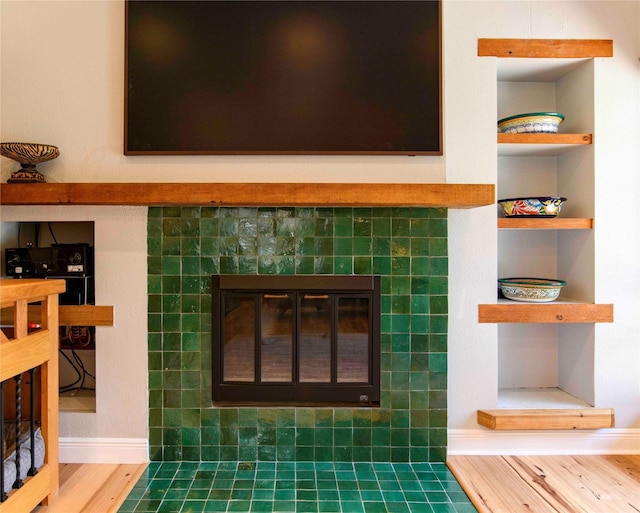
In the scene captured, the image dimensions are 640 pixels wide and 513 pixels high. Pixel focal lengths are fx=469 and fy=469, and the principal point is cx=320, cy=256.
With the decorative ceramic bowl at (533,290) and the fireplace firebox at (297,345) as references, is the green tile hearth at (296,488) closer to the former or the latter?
the fireplace firebox at (297,345)

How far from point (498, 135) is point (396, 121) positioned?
1.74 ft

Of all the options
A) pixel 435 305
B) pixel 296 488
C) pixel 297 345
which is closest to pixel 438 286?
pixel 435 305

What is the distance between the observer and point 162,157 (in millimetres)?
2205

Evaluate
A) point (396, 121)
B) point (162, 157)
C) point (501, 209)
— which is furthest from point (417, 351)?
point (162, 157)

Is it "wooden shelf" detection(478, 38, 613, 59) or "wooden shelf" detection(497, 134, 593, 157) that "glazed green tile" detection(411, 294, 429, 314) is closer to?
"wooden shelf" detection(497, 134, 593, 157)

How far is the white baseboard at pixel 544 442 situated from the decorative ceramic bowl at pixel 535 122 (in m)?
1.48

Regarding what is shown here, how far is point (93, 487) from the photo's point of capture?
1.98 m

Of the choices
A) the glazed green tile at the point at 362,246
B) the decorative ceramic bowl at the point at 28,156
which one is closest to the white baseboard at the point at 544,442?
the glazed green tile at the point at 362,246

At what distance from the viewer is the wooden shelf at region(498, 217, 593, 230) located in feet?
7.45

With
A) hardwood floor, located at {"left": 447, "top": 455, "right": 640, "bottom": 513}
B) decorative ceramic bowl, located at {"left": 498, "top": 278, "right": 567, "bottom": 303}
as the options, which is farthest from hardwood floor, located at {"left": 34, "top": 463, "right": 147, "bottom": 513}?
decorative ceramic bowl, located at {"left": 498, "top": 278, "right": 567, "bottom": 303}

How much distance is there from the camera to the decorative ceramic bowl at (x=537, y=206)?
2301 millimetres

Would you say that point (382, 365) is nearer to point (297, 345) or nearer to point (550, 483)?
point (297, 345)

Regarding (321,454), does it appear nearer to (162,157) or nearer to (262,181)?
(262,181)

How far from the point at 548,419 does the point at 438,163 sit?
1.32m
